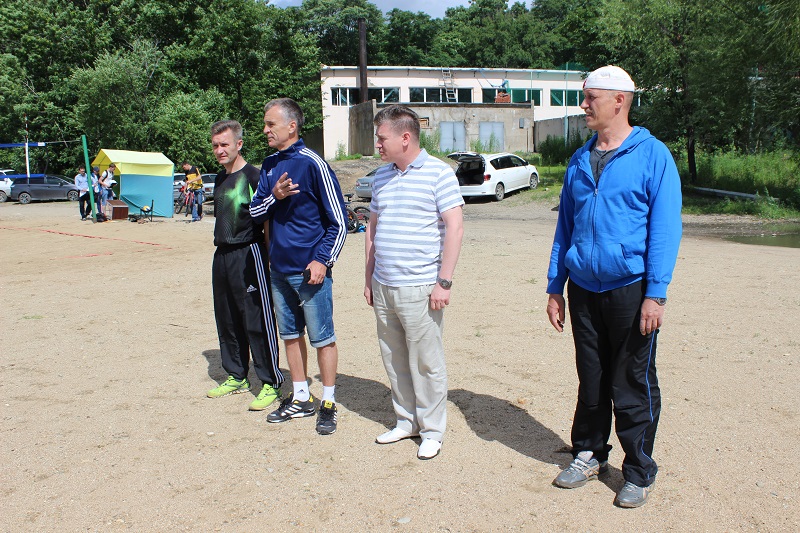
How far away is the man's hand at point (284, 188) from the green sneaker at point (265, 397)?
1.47 metres

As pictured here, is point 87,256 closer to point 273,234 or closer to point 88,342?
point 88,342

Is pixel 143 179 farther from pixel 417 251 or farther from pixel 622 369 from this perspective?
pixel 622 369

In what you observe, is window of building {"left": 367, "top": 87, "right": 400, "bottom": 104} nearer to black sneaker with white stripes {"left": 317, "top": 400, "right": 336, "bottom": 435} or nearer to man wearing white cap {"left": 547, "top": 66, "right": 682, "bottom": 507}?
black sneaker with white stripes {"left": 317, "top": 400, "right": 336, "bottom": 435}

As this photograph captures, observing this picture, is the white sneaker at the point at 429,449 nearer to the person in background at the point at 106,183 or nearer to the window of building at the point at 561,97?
the person in background at the point at 106,183

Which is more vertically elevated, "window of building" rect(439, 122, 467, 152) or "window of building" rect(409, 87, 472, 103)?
"window of building" rect(409, 87, 472, 103)

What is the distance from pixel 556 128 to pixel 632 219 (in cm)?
3943

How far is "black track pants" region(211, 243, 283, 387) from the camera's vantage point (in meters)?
4.98

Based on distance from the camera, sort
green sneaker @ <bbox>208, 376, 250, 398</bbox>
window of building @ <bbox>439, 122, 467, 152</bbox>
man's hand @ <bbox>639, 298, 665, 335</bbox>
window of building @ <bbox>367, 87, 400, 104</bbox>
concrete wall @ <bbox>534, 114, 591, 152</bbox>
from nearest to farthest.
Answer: man's hand @ <bbox>639, 298, 665, 335</bbox>, green sneaker @ <bbox>208, 376, 250, 398</bbox>, concrete wall @ <bbox>534, 114, 591, 152</bbox>, window of building @ <bbox>439, 122, 467, 152</bbox>, window of building @ <bbox>367, 87, 400, 104</bbox>

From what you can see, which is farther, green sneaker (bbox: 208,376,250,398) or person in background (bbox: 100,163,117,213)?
person in background (bbox: 100,163,117,213)

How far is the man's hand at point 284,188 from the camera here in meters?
4.23

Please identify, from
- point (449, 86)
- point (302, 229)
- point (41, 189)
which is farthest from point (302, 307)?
point (449, 86)

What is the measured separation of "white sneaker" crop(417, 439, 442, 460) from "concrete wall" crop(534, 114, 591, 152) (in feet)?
113

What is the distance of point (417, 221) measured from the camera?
397 centimetres

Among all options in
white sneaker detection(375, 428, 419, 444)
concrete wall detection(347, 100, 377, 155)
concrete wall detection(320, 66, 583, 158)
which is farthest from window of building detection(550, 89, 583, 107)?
white sneaker detection(375, 428, 419, 444)
